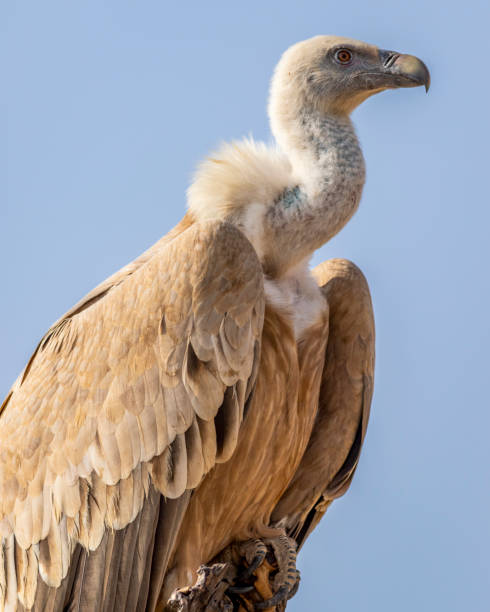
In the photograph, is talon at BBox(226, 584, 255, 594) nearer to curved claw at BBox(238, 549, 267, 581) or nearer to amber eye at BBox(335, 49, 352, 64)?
curved claw at BBox(238, 549, 267, 581)

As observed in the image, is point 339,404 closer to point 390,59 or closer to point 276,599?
point 276,599

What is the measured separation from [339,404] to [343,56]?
5.95ft

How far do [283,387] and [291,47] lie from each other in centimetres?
180

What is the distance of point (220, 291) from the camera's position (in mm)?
6629

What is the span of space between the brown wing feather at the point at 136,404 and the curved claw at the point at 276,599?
0.82 meters

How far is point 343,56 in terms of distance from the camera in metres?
7.45

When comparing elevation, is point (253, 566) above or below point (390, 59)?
below

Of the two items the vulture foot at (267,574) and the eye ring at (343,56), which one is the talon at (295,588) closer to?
the vulture foot at (267,574)

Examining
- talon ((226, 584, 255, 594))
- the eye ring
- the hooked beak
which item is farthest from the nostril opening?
talon ((226, 584, 255, 594))

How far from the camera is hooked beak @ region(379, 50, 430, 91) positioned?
738 cm

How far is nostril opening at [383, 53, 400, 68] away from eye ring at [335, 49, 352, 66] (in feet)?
0.64

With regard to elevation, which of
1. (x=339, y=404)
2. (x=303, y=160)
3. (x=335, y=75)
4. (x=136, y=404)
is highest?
(x=335, y=75)

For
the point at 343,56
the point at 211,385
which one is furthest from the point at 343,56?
the point at 211,385

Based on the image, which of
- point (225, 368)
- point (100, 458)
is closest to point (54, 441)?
point (100, 458)
